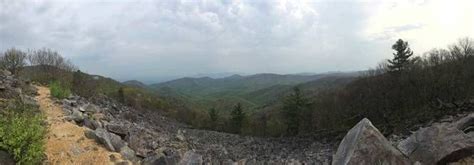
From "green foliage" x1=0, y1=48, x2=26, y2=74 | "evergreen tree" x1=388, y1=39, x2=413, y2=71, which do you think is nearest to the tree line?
"evergreen tree" x1=388, y1=39, x2=413, y2=71

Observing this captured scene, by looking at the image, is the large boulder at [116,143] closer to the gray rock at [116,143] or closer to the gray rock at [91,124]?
the gray rock at [116,143]

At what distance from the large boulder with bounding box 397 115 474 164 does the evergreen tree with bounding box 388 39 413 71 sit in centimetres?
6064

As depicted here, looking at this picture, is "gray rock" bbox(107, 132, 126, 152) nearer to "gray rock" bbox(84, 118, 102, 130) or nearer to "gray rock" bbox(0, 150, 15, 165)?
"gray rock" bbox(84, 118, 102, 130)

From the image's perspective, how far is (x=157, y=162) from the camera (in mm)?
15070

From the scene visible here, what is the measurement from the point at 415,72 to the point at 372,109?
862 centimetres

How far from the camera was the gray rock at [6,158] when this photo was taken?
12.3m

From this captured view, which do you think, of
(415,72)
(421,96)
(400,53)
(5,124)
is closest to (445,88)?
(421,96)

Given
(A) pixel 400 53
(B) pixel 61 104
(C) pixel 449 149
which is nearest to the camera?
(C) pixel 449 149

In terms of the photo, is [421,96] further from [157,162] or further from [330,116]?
[157,162]

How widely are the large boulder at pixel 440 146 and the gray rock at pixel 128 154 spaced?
9.50 m

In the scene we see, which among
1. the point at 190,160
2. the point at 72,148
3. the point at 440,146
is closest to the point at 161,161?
the point at 190,160

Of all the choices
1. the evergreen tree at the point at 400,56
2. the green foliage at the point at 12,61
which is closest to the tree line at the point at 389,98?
the evergreen tree at the point at 400,56

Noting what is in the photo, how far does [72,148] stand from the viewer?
49.7ft

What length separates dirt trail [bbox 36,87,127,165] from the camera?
14438mm
